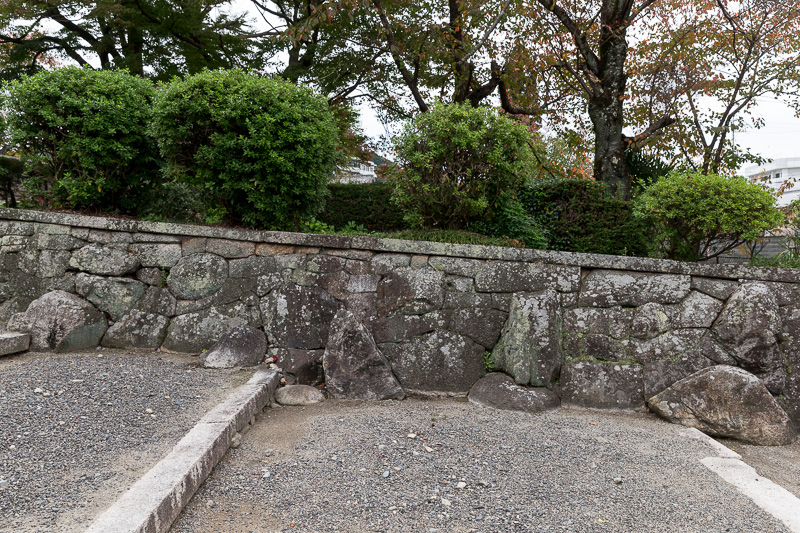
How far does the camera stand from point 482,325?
4273 millimetres

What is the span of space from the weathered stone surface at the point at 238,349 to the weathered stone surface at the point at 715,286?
12.5 ft

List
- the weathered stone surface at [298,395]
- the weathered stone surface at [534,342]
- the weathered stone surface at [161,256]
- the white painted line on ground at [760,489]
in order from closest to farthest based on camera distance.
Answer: the white painted line on ground at [760,489] → the weathered stone surface at [298,395] → the weathered stone surface at [534,342] → the weathered stone surface at [161,256]

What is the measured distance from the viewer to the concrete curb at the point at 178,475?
1907 millimetres

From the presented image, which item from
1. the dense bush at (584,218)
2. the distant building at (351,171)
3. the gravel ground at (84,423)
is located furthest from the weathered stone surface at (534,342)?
the distant building at (351,171)

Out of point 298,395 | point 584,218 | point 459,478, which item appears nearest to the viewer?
point 459,478

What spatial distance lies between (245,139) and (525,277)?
109 inches

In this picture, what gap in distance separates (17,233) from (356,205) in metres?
3.61

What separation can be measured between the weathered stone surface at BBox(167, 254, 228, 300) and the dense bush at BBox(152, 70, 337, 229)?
508 millimetres

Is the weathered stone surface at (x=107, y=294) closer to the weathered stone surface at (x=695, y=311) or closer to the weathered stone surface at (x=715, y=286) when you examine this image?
the weathered stone surface at (x=695, y=311)

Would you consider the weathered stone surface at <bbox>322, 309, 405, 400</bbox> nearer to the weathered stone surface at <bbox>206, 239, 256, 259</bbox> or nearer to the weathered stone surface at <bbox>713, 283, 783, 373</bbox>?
the weathered stone surface at <bbox>206, 239, 256, 259</bbox>

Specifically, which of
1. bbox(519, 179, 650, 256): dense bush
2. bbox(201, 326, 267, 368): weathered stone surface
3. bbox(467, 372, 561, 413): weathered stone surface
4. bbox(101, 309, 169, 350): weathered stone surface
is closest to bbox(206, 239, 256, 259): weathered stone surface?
bbox(201, 326, 267, 368): weathered stone surface

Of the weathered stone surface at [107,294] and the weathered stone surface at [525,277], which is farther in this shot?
the weathered stone surface at [107,294]

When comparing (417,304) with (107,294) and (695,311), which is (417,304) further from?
(107,294)

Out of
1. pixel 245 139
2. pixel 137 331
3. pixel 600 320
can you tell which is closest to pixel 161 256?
pixel 137 331
